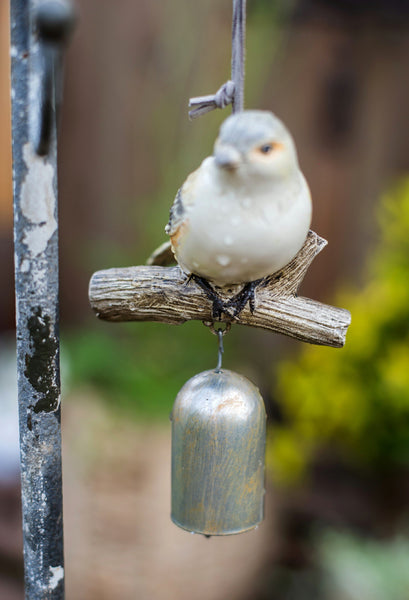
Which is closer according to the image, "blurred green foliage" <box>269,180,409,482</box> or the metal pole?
the metal pole

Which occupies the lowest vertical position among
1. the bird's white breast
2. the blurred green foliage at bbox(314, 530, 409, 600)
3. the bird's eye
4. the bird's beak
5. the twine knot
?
the blurred green foliage at bbox(314, 530, 409, 600)

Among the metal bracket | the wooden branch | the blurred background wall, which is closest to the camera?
the metal bracket

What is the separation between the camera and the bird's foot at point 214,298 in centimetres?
89

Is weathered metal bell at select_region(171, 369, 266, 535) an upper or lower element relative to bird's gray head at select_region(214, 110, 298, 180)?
lower

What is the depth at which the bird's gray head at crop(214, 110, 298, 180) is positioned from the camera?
2.31 ft

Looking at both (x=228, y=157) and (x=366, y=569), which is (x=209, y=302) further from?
(x=366, y=569)

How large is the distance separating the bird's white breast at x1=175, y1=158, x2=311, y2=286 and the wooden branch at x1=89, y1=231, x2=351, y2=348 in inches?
4.1

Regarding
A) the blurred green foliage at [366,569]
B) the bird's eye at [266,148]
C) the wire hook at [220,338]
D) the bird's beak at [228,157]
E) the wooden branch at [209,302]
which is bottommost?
the blurred green foliage at [366,569]

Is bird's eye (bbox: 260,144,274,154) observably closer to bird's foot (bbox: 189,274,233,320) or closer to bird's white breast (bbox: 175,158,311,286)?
bird's white breast (bbox: 175,158,311,286)

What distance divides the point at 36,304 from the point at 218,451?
1.02 ft

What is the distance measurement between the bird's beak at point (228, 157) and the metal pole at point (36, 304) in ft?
0.59

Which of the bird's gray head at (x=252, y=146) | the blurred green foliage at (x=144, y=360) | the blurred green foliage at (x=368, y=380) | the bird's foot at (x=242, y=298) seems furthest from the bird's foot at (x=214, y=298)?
the blurred green foliage at (x=144, y=360)

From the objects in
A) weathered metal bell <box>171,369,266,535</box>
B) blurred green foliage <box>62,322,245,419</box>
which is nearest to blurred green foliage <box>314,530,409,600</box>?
blurred green foliage <box>62,322,245,419</box>

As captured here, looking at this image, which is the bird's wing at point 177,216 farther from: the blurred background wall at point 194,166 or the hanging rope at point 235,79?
the blurred background wall at point 194,166
